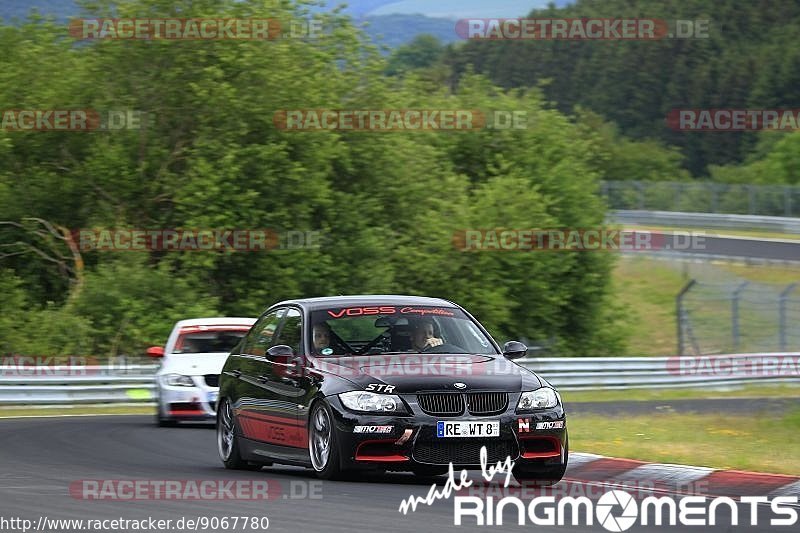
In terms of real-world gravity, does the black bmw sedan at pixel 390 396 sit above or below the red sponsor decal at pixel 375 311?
below

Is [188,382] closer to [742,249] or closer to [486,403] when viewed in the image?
[486,403]

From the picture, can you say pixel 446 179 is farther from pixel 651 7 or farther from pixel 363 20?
pixel 651 7

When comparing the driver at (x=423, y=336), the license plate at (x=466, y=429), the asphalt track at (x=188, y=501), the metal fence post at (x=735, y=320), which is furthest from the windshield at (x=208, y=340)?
the metal fence post at (x=735, y=320)

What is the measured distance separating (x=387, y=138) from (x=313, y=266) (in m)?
4.74

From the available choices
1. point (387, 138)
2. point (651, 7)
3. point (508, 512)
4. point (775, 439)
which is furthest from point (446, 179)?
point (651, 7)

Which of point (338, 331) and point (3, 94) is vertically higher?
point (3, 94)

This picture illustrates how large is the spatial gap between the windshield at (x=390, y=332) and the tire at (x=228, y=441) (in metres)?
1.51

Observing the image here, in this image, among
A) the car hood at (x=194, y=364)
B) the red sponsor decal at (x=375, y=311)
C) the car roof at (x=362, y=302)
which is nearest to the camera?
the red sponsor decal at (x=375, y=311)

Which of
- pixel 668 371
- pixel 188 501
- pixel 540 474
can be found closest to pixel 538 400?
pixel 540 474

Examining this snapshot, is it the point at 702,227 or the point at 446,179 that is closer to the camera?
the point at 446,179

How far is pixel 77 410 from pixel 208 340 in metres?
6.79

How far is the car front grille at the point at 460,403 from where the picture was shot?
10.2m

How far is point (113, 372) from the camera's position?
27766 mm

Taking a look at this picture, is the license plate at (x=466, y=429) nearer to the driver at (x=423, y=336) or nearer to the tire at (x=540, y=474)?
the tire at (x=540, y=474)
